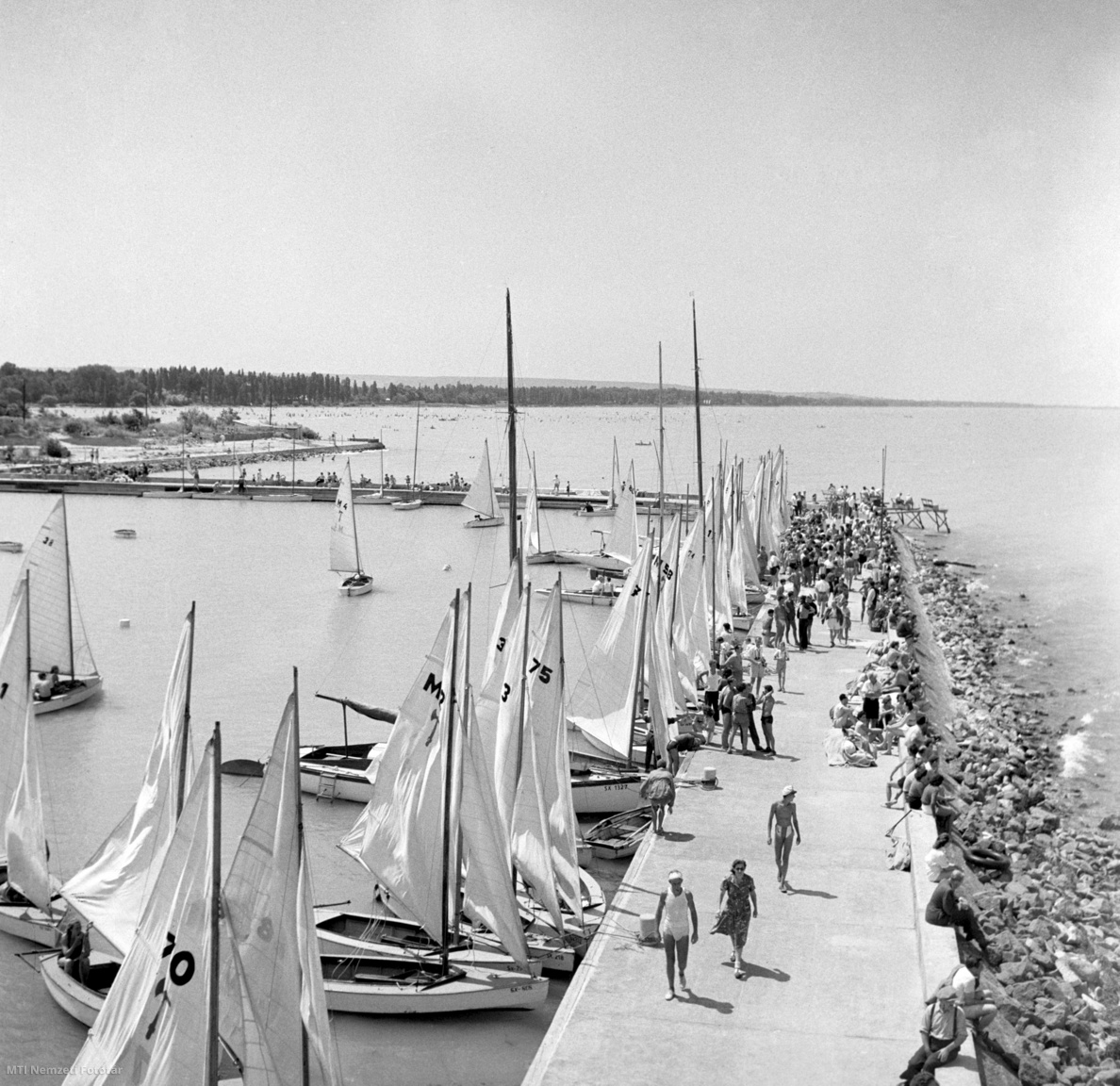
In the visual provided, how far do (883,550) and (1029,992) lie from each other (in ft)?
110

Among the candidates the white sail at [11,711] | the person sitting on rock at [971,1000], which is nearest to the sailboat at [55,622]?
the white sail at [11,711]

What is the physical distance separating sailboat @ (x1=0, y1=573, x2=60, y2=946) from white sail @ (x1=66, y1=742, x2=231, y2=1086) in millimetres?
5574

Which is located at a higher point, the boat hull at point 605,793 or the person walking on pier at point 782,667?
the person walking on pier at point 782,667

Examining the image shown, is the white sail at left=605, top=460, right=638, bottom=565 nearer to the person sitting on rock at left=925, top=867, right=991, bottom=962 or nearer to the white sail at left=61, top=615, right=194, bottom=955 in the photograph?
the person sitting on rock at left=925, top=867, right=991, bottom=962

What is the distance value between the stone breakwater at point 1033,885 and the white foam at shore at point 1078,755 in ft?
0.74

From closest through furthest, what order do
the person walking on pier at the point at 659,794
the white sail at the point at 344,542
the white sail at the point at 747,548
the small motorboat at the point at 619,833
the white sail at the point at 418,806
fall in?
the white sail at the point at 418,806, the person walking on pier at the point at 659,794, the small motorboat at the point at 619,833, the white sail at the point at 747,548, the white sail at the point at 344,542

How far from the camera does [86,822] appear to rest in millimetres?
20281

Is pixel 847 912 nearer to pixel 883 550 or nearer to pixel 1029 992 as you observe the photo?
pixel 1029 992

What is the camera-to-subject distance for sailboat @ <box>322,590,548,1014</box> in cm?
1293

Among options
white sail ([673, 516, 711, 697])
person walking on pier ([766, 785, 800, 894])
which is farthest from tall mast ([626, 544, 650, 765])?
person walking on pier ([766, 785, 800, 894])

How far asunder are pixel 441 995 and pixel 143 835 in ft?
11.1

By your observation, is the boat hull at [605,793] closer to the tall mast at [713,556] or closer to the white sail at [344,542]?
the tall mast at [713,556]

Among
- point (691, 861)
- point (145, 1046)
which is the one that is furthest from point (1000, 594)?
point (145, 1046)

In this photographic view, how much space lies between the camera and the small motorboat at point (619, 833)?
679 inches
